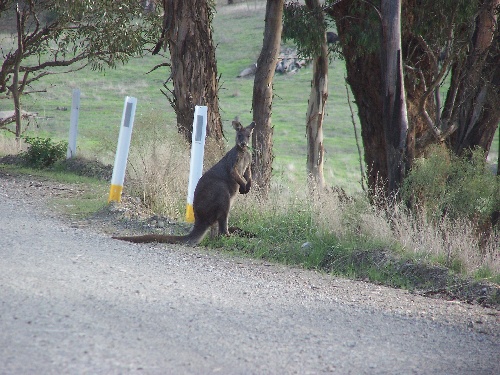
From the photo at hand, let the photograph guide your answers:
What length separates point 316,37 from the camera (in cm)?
1462

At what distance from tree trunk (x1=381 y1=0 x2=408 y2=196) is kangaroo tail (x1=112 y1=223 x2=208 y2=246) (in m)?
3.09

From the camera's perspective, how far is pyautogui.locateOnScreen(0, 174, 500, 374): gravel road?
432cm

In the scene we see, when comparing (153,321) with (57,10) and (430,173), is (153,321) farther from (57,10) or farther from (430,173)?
(57,10)

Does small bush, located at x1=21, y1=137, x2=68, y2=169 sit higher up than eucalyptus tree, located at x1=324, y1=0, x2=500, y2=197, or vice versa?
eucalyptus tree, located at x1=324, y1=0, x2=500, y2=197

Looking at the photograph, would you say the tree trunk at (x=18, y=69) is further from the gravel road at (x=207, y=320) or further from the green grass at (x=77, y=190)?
the gravel road at (x=207, y=320)

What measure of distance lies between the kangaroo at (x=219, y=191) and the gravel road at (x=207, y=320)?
3.93 feet

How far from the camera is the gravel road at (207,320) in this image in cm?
432

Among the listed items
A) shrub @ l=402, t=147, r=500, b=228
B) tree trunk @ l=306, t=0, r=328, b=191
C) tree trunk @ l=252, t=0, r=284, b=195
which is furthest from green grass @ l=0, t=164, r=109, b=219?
tree trunk @ l=306, t=0, r=328, b=191

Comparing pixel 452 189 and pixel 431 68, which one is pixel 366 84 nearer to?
pixel 431 68

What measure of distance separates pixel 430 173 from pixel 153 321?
5.42 m

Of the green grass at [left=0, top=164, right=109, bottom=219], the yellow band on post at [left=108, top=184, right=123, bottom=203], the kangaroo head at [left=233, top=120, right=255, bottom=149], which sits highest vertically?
the kangaroo head at [left=233, top=120, right=255, bottom=149]

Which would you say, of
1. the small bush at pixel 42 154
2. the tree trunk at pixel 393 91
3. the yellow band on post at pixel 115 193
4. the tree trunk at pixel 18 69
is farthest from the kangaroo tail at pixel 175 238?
the tree trunk at pixel 18 69

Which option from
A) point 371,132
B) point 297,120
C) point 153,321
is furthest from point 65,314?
point 297,120

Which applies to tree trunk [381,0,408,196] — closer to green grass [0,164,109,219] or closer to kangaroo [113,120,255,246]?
kangaroo [113,120,255,246]
